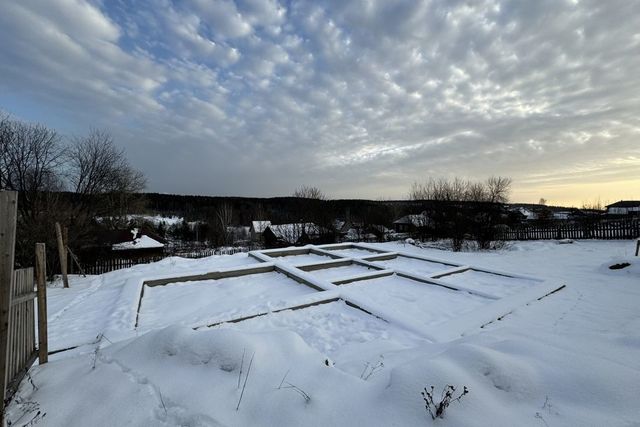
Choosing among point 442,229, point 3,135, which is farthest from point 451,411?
point 3,135

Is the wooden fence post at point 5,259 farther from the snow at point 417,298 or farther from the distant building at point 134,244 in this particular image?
the distant building at point 134,244

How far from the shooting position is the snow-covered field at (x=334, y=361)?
196cm

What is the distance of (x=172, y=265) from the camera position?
8.78 meters

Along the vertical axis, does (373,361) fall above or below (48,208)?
below

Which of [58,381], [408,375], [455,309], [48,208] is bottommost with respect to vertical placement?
[455,309]

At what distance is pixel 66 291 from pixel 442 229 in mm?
19201

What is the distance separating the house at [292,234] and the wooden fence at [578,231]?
51.0 feet

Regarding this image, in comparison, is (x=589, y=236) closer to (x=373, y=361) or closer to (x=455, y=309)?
(x=455, y=309)

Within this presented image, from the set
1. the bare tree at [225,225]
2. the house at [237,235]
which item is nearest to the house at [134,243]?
the bare tree at [225,225]

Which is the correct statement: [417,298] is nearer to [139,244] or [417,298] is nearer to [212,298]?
[212,298]

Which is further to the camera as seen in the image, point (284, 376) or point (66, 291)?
point (66, 291)

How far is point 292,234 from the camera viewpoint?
2989cm

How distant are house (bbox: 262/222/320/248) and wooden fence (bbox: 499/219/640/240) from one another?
612 inches

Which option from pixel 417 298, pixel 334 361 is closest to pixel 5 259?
pixel 334 361
